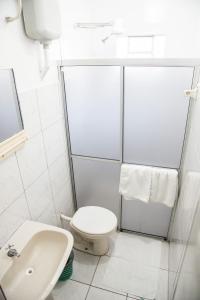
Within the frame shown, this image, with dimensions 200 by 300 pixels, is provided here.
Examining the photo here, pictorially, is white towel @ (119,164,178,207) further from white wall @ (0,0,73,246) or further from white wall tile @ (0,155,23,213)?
white wall tile @ (0,155,23,213)

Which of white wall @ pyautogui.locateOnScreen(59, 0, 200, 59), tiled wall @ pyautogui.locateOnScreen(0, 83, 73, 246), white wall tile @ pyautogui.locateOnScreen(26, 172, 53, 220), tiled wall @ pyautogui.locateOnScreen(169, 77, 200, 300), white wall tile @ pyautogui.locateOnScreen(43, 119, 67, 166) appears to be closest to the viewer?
tiled wall @ pyautogui.locateOnScreen(169, 77, 200, 300)

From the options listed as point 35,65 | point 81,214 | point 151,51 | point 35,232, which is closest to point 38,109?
point 35,65

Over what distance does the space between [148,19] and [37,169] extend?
1806 millimetres

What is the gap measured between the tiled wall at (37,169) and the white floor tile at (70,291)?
1.65 ft

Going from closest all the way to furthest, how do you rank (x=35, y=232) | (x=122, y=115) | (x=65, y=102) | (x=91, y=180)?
(x=35, y=232)
(x=122, y=115)
(x=65, y=102)
(x=91, y=180)

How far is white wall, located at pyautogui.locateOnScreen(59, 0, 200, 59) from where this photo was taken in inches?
73.3

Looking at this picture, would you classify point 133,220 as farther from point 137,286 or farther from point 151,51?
point 151,51

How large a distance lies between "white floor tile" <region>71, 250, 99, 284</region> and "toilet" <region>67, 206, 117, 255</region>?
5 centimetres

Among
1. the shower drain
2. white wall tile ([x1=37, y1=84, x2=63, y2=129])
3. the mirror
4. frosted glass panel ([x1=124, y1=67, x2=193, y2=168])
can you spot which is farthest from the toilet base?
the mirror

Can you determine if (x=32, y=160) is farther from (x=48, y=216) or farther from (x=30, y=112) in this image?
(x=48, y=216)

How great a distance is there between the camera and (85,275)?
1757 millimetres

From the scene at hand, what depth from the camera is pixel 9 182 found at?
3.78 ft

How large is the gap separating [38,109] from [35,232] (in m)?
0.82

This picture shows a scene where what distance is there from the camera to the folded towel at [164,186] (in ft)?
5.40
